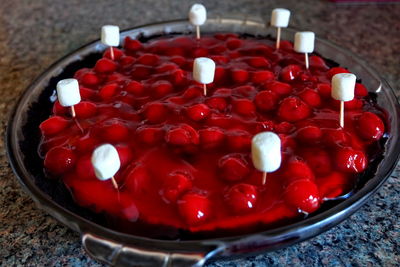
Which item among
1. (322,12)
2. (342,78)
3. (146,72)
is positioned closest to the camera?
(342,78)

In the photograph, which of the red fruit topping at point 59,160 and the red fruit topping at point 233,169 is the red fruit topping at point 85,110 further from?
the red fruit topping at point 233,169

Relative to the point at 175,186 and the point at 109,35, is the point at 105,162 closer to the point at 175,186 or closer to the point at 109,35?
the point at 175,186

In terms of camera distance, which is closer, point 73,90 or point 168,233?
point 168,233

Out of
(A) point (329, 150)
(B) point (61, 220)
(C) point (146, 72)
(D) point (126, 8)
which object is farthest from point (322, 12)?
(B) point (61, 220)

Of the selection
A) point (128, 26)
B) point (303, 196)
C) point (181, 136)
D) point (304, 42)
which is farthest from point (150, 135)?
point (128, 26)

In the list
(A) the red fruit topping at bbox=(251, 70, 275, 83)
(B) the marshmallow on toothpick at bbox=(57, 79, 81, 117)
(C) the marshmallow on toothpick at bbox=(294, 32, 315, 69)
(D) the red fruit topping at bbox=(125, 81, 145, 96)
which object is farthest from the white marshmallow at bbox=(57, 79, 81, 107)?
(C) the marshmallow on toothpick at bbox=(294, 32, 315, 69)

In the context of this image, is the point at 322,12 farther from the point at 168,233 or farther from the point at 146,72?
the point at 168,233
